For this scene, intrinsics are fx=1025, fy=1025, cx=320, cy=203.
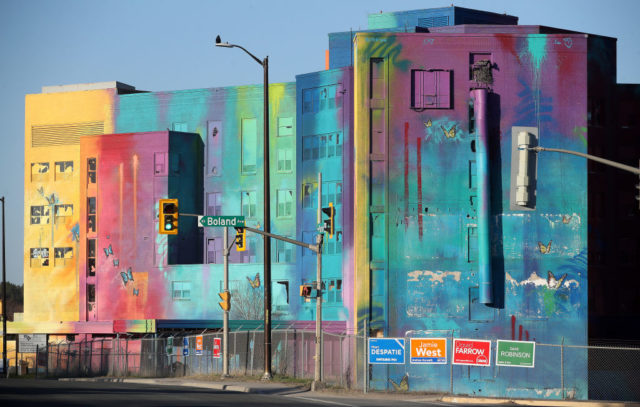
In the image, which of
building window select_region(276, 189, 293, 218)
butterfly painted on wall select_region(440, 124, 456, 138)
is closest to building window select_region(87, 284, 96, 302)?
building window select_region(276, 189, 293, 218)

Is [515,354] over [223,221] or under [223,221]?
under

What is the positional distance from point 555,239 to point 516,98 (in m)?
7.99

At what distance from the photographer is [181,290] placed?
8506 cm

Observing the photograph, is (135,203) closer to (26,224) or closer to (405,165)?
(26,224)

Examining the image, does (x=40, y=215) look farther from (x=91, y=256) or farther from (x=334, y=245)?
(x=334, y=245)

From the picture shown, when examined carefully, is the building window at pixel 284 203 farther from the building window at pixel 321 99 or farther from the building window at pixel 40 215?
the building window at pixel 40 215

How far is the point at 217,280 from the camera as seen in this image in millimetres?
Result: 83875

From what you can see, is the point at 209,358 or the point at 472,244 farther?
the point at 209,358

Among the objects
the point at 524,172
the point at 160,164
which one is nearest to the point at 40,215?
the point at 160,164

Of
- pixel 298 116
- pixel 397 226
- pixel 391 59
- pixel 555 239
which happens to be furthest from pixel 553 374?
pixel 298 116

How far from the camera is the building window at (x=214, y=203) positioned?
89500mm

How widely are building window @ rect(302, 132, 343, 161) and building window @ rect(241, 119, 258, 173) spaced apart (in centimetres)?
1128

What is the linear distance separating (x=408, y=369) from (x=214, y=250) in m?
37.6

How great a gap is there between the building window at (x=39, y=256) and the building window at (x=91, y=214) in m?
9.22
